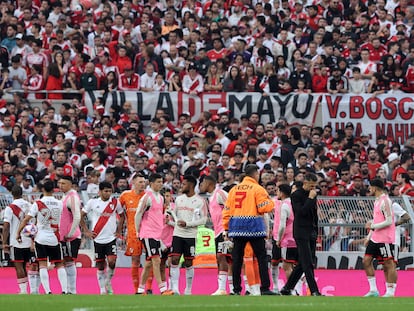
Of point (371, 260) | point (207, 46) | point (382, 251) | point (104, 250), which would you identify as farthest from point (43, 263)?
point (207, 46)

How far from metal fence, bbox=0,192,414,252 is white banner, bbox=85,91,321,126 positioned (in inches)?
213

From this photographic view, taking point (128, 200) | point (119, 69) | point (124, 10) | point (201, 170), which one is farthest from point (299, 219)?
point (124, 10)

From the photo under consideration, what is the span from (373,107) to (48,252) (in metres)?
12.5

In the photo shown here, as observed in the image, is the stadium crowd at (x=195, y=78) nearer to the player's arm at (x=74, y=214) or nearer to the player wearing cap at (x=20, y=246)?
the player wearing cap at (x=20, y=246)

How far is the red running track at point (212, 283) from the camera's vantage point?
23.5 metres

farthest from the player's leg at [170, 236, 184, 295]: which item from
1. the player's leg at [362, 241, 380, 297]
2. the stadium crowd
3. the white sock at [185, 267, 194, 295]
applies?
the stadium crowd

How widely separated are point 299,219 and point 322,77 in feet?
39.5

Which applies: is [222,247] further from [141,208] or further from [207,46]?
[207,46]

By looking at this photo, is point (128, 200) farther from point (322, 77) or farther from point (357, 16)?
point (357, 16)

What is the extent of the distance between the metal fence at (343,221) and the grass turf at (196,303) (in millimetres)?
7461

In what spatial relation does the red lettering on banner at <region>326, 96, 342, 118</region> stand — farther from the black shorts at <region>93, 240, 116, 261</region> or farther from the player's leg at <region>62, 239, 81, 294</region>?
the player's leg at <region>62, 239, 81, 294</region>

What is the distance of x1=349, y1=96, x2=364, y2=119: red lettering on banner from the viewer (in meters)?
31.6

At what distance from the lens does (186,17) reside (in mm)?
34031

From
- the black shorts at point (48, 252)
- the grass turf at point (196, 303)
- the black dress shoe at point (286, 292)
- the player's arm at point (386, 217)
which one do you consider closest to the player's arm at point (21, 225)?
the black shorts at point (48, 252)
